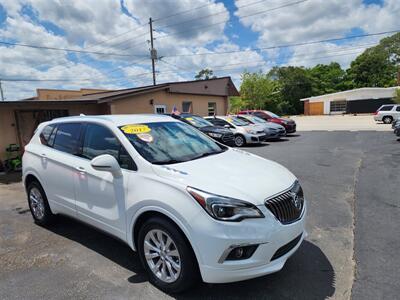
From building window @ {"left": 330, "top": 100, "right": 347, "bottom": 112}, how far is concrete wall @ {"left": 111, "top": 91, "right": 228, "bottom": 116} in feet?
94.5

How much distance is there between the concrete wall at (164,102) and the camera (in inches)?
621

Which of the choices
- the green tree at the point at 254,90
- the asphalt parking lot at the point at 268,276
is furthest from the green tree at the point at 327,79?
the asphalt parking lot at the point at 268,276

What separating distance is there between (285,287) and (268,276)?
0.74 feet

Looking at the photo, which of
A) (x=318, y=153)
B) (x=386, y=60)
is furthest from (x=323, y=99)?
(x=318, y=153)

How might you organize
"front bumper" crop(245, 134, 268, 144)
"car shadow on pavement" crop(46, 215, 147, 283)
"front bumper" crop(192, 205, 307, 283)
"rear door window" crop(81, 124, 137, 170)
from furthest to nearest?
"front bumper" crop(245, 134, 268, 144), "car shadow on pavement" crop(46, 215, 147, 283), "rear door window" crop(81, 124, 137, 170), "front bumper" crop(192, 205, 307, 283)

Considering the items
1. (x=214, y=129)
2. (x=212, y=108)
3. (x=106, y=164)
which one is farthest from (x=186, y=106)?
(x=106, y=164)

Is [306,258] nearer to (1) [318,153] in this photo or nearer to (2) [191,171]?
(2) [191,171]

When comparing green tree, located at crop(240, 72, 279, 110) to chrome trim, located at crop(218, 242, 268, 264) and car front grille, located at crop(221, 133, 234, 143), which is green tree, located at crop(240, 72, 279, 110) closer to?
car front grille, located at crop(221, 133, 234, 143)

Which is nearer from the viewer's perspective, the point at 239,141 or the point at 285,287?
the point at 285,287

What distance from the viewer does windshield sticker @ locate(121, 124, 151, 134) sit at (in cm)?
336

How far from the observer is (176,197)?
8.26ft

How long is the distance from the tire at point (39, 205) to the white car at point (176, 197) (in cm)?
33

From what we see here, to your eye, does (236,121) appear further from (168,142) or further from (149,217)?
(149,217)

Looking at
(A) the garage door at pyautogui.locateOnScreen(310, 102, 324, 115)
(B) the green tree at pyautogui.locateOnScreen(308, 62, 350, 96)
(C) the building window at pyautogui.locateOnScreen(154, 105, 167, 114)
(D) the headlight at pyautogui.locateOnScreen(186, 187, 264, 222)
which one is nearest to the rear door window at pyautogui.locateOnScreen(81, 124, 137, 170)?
(D) the headlight at pyautogui.locateOnScreen(186, 187, 264, 222)
